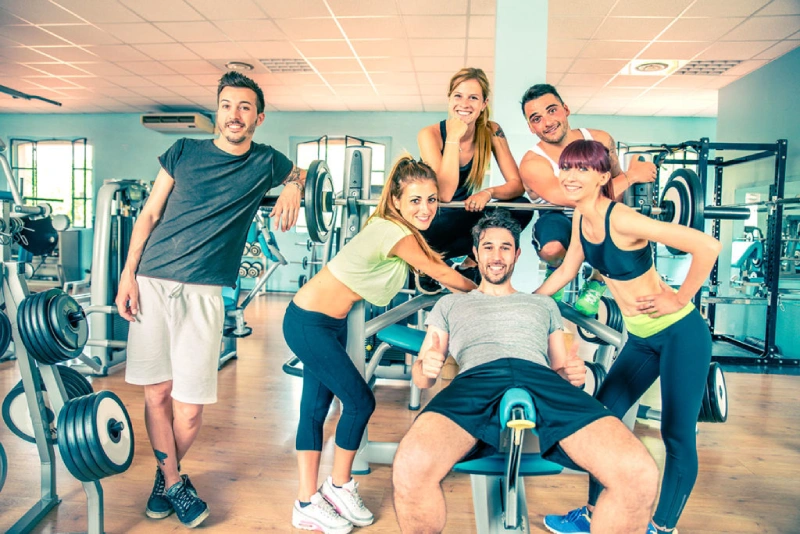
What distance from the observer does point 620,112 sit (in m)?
6.74

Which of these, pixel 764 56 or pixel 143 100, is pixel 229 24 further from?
pixel 764 56

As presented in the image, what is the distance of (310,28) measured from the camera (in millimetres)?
4137

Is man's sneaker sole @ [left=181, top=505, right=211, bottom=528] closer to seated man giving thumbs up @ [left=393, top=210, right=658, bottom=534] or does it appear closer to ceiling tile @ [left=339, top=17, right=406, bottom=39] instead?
seated man giving thumbs up @ [left=393, top=210, right=658, bottom=534]

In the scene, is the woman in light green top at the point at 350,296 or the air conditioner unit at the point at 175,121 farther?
the air conditioner unit at the point at 175,121

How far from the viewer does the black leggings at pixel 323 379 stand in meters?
1.51

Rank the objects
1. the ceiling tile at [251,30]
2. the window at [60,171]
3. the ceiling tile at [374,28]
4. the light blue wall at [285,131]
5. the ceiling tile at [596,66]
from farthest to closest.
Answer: the window at [60,171], the light blue wall at [285,131], the ceiling tile at [596,66], the ceiling tile at [251,30], the ceiling tile at [374,28]

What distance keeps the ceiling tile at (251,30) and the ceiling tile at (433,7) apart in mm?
1123

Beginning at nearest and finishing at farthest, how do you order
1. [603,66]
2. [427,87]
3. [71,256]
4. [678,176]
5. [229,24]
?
[678,176], [229,24], [603,66], [427,87], [71,256]

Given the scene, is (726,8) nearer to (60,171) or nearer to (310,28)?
(310,28)

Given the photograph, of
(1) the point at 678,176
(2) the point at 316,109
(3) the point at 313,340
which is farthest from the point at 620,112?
(3) the point at 313,340

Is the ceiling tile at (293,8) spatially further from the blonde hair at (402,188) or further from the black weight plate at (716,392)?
the black weight plate at (716,392)

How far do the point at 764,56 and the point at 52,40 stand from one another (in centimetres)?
629

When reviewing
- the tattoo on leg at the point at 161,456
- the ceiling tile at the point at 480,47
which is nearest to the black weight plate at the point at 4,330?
the tattoo on leg at the point at 161,456

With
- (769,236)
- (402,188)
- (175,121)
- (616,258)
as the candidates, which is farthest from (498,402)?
(175,121)
